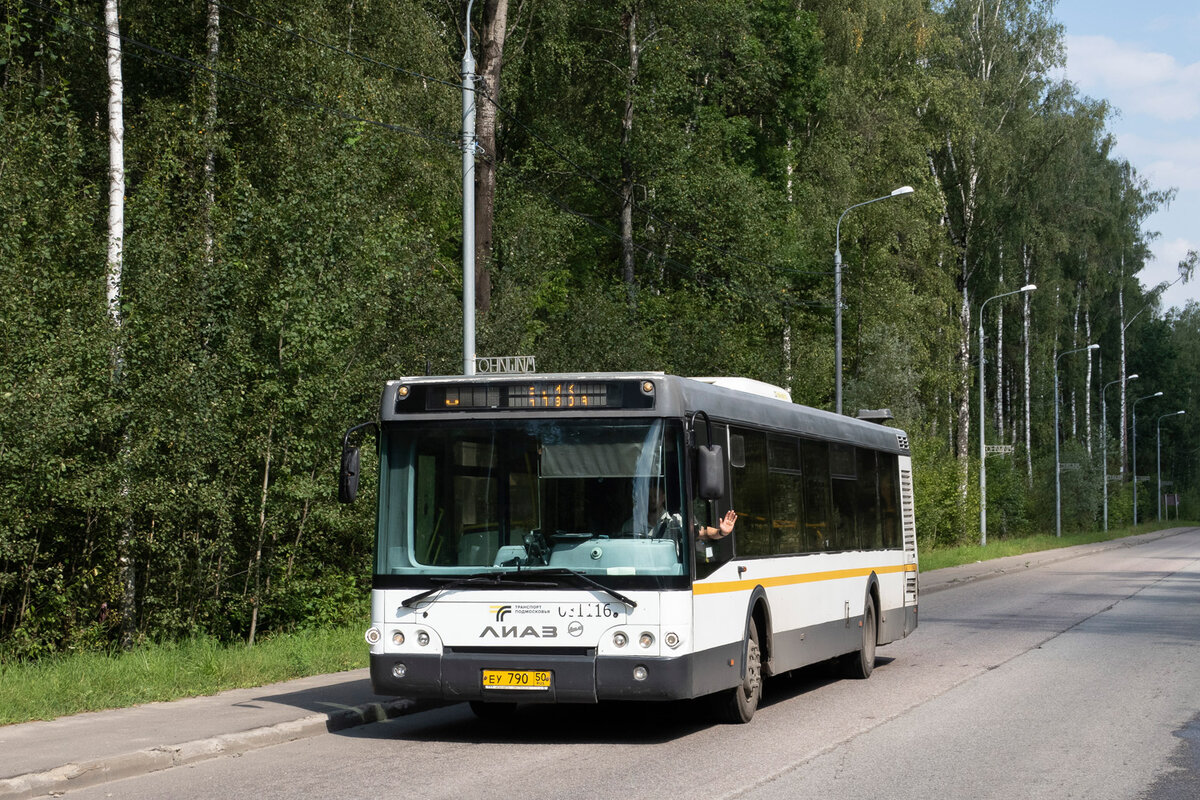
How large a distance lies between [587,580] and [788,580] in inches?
125

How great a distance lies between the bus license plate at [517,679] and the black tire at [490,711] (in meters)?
1.67

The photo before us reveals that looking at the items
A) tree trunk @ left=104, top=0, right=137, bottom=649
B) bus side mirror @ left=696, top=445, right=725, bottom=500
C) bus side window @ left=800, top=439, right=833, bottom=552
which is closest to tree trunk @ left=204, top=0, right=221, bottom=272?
tree trunk @ left=104, top=0, right=137, bottom=649

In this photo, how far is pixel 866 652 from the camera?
15.6 metres

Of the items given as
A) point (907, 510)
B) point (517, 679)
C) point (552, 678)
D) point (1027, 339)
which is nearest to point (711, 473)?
point (552, 678)

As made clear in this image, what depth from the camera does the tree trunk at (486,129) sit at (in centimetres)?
2323

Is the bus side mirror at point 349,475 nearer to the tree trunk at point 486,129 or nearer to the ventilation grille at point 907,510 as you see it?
the ventilation grille at point 907,510

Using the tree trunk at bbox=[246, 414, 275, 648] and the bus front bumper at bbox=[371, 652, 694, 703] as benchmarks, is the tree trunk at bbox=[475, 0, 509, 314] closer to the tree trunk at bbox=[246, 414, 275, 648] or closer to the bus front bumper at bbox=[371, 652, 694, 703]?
the tree trunk at bbox=[246, 414, 275, 648]

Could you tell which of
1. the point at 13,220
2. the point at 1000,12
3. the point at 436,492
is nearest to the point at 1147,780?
the point at 436,492

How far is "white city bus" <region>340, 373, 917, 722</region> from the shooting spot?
408 inches

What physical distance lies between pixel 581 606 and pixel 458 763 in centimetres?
143

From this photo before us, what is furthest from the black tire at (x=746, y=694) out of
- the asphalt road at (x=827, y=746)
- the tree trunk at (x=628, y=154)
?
the tree trunk at (x=628, y=154)

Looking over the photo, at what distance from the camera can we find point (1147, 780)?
29.1 ft

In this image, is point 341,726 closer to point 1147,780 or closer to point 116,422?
point 1147,780

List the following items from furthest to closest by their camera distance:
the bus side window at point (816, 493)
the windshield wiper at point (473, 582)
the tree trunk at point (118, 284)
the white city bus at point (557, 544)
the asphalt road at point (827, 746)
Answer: the tree trunk at point (118, 284) → the bus side window at point (816, 493) → the windshield wiper at point (473, 582) → the white city bus at point (557, 544) → the asphalt road at point (827, 746)
